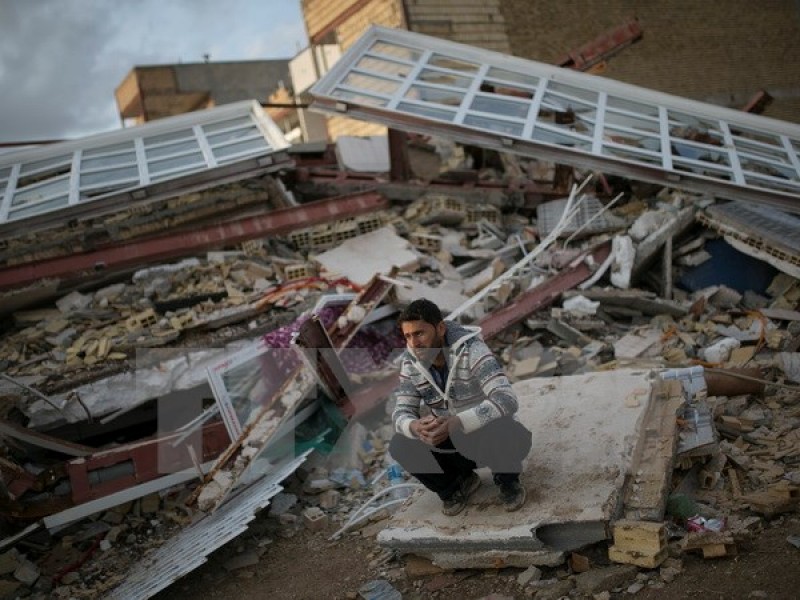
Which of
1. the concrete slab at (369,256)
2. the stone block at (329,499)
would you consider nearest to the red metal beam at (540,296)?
the concrete slab at (369,256)

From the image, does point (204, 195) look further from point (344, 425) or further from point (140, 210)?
point (344, 425)

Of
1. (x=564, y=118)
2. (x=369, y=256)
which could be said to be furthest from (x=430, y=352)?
(x=564, y=118)

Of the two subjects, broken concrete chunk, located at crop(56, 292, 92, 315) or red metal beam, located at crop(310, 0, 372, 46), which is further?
red metal beam, located at crop(310, 0, 372, 46)

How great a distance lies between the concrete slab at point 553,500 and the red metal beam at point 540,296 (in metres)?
1.87

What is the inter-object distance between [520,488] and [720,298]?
4.06m

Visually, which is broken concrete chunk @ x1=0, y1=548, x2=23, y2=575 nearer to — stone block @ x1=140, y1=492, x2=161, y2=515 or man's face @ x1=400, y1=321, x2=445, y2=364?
stone block @ x1=140, y1=492, x2=161, y2=515

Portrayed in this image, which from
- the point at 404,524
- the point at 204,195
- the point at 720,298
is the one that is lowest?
the point at 720,298

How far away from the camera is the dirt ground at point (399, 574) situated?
289 cm

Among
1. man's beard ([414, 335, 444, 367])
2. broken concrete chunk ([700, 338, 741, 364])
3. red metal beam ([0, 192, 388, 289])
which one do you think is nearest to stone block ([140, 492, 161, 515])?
man's beard ([414, 335, 444, 367])

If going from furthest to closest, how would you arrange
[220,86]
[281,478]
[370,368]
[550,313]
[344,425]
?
1. [220,86]
2. [550,313]
3. [370,368]
4. [344,425]
5. [281,478]

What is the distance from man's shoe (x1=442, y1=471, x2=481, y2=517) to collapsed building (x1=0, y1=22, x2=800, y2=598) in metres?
0.09

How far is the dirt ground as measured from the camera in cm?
289

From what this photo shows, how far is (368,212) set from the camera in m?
8.75

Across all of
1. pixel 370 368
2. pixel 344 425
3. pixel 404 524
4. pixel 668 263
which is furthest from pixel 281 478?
pixel 668 263
